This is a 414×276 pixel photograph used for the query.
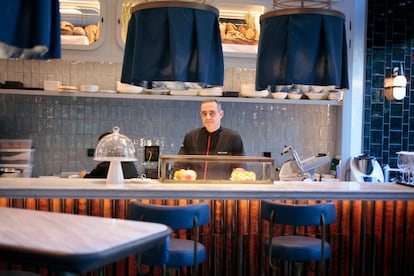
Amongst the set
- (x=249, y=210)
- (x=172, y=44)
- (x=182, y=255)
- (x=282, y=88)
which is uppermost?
(x=172, y=44)

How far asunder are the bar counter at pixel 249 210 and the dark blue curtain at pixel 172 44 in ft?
2.91

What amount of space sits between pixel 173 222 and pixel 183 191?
0.74 m

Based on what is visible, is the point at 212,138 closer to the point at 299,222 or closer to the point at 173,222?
the point at 299,222

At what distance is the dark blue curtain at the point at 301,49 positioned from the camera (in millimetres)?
3695

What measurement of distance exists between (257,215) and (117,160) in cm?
118

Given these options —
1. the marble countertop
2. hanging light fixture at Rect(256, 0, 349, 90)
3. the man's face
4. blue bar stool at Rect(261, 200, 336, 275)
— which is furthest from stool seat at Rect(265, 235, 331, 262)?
the man's face

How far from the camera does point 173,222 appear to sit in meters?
3.18

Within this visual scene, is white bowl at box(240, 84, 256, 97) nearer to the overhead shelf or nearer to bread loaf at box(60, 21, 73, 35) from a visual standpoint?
the overhead shelf

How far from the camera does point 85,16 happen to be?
6.03m

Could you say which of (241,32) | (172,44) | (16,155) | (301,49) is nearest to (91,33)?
(16,155)

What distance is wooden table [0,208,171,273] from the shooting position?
194 centimetres

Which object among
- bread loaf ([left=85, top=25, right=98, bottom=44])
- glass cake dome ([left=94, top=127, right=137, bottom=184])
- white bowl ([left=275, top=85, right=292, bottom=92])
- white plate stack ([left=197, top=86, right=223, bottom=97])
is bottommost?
glass cake dome ([left=94, top=127, right=137, bottom=184])

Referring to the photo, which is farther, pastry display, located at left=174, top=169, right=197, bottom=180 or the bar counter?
pastry display, located at left=174, top=169, right=197, bottom=180

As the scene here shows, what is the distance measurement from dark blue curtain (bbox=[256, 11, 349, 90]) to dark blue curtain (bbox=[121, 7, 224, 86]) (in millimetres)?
443
